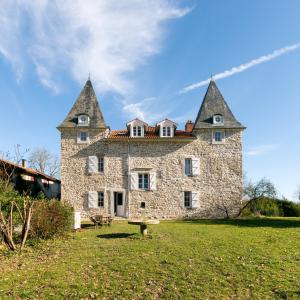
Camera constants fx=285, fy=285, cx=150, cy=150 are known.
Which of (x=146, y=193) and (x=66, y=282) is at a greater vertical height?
(x=146, y=193)

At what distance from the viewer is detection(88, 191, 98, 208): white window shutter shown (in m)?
22.0

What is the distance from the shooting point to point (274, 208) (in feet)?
85.0

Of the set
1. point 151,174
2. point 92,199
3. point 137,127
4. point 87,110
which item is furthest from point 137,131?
point 92,199

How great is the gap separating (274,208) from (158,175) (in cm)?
1171

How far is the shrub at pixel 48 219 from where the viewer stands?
11.0 meters

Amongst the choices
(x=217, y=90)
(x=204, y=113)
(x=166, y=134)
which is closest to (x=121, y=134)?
(x=166, y=134)

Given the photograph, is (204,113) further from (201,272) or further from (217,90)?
(201,272)

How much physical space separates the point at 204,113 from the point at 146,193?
808 cm

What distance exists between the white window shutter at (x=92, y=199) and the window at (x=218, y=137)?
10.4 metres

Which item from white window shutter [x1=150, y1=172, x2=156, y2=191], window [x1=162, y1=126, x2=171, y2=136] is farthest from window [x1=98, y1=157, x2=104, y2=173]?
window [x1=162, y1=126, x2=171, y2=136]

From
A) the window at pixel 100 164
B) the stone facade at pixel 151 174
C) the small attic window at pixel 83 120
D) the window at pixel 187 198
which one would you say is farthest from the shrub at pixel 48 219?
the window at pixel 187 198

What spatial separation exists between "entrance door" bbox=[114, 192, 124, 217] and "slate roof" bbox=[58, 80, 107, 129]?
18.1ft

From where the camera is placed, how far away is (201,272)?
23.7 ft

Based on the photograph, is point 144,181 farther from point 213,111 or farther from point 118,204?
point 213,111
